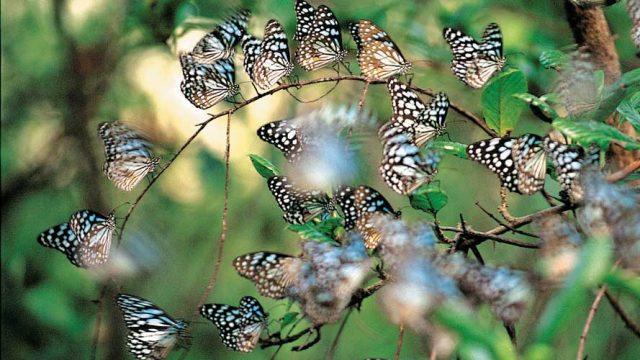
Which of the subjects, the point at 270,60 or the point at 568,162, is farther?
the point at 270,60

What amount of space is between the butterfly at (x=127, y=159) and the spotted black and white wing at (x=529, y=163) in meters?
0.20

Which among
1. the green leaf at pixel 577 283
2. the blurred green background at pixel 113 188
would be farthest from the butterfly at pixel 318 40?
the blurred green background at pixel 113 188

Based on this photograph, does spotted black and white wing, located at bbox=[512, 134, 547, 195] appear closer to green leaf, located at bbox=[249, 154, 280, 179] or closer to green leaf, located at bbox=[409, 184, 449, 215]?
green leaf, located at bbox=[409, 184, 449, 215]

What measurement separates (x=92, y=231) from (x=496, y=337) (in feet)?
0.95

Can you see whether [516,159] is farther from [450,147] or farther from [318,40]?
[318,40]

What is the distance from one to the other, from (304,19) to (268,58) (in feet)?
0.12

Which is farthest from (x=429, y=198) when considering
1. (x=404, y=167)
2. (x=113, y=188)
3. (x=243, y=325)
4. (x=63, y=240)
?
(x=113, y=188)

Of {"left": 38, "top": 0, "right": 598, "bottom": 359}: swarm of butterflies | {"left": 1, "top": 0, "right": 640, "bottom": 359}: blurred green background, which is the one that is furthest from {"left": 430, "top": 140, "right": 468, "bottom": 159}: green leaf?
{"left": 1, "top": 0, "right": 640, "bottom": 359}: blurred green background

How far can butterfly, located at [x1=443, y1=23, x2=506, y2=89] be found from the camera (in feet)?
1.43

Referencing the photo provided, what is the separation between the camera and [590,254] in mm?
218

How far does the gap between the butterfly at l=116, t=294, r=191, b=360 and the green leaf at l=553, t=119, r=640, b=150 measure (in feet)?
0.72

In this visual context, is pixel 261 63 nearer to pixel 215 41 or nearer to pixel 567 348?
pixel 215 41

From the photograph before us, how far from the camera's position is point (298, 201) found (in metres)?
0.44

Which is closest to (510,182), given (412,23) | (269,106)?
(412,23)
